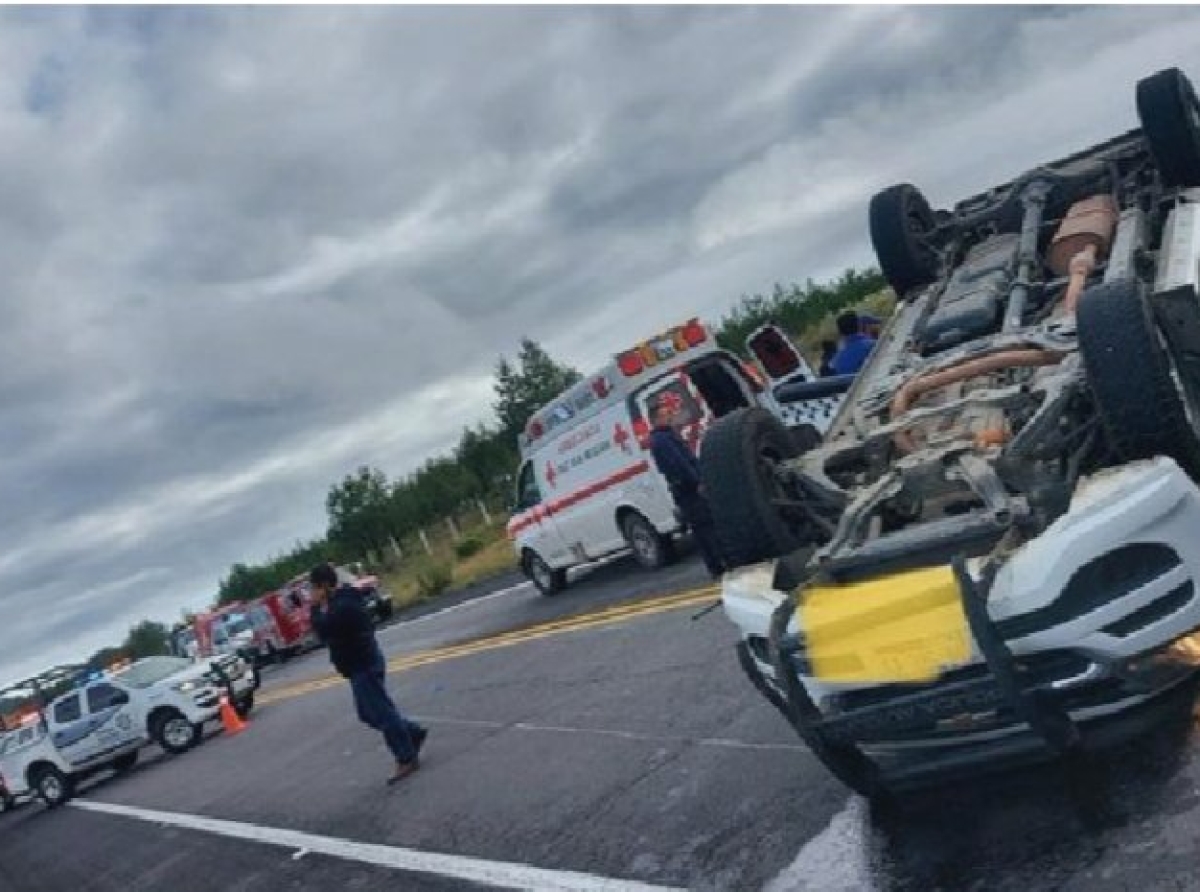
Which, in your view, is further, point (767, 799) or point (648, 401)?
point (648, 401)

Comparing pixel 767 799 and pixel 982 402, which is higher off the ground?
pixel 982 402

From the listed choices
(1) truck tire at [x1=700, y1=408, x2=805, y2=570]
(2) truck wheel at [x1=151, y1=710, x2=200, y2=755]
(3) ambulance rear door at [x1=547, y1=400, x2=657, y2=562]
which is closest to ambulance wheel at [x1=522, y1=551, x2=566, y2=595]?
(3) ambulance rear door at [x1=547, y1=400, x2=657, y2=562]

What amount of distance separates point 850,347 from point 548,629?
245 inches

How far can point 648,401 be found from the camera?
13883mm

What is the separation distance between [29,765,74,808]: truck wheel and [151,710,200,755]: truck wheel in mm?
2044

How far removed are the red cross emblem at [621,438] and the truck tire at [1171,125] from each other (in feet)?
25.4

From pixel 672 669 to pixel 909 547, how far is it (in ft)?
15.4

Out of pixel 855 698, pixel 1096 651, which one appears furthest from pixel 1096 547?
pixel 855 698

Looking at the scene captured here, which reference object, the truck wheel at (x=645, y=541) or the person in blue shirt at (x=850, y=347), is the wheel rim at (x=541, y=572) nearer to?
the truck wheel at (x=645, y=541)

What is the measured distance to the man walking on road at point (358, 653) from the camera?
9297mm

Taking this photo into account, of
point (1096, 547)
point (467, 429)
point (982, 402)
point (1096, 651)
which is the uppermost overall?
point (467, 429)

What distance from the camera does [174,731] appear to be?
19.0m

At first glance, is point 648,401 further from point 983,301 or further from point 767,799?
point 767,799

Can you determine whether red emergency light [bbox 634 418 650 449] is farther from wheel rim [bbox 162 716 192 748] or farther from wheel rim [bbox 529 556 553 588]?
wheel rim [bbox 162 716 192 748]
